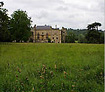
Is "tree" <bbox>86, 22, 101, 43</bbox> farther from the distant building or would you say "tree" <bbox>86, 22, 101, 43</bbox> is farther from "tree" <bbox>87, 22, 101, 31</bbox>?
the distant building

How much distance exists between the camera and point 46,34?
108 meters

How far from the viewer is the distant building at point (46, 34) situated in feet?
355

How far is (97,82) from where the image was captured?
5.30 metres

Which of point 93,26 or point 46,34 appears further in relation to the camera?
point 46,34

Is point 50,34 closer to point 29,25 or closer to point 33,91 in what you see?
point 29,25

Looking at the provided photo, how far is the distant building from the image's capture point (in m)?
108

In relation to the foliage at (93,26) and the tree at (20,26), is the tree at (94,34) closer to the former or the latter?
the foliage at (93,26)

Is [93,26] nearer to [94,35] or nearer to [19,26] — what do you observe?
[94,35]

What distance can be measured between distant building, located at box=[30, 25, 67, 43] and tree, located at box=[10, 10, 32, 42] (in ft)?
184

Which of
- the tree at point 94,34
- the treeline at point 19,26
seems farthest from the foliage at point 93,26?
the treeline at point 19,26

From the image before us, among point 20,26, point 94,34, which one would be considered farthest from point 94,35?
point 20,26

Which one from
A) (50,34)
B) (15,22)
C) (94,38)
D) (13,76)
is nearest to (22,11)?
(15,22)

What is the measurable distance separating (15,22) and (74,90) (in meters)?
48.5

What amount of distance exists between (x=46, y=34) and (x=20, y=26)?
59778mm
